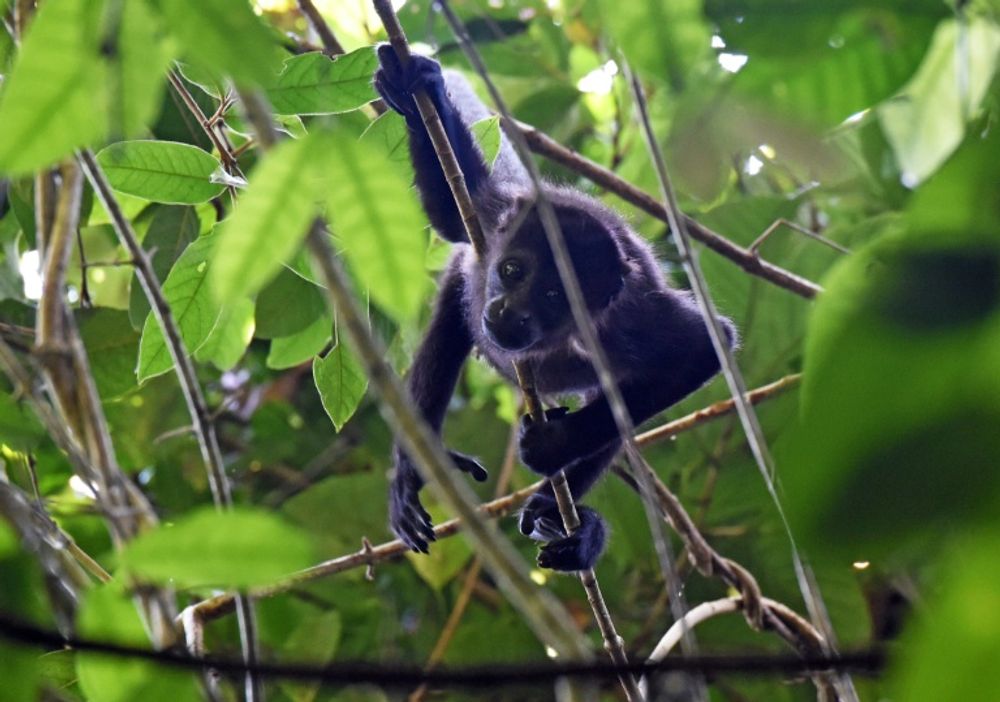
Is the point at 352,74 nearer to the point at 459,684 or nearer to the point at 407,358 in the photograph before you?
the point at 407,358

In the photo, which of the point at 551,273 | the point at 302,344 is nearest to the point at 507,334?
the point at 551,273

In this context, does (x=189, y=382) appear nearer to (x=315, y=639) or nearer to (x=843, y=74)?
(x=843, y=74)

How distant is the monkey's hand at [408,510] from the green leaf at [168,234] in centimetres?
108

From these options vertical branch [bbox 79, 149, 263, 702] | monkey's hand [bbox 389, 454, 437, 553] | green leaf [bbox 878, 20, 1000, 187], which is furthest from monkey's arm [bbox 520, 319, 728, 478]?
green leaf [bbox 878, 20, 1000, 187]

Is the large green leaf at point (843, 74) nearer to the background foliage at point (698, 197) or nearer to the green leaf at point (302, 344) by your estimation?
the background foliage at point (698, 197)

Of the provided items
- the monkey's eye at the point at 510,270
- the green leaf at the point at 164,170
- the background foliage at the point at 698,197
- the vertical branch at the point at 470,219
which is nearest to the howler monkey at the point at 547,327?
the monkey's eye at the point at 510,270

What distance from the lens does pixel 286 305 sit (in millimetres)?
2871

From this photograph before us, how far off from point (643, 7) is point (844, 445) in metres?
0.62

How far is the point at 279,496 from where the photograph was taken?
16.1 ft

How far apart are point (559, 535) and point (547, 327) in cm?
81

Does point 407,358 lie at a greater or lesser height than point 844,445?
lesser

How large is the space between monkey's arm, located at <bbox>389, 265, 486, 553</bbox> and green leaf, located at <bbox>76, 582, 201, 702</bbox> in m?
2.55

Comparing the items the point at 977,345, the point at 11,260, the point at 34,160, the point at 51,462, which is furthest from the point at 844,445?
the point at 51,462

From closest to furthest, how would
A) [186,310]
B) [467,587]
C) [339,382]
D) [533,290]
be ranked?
[186,310] < [339,382] < [533,290] < [467,587]
